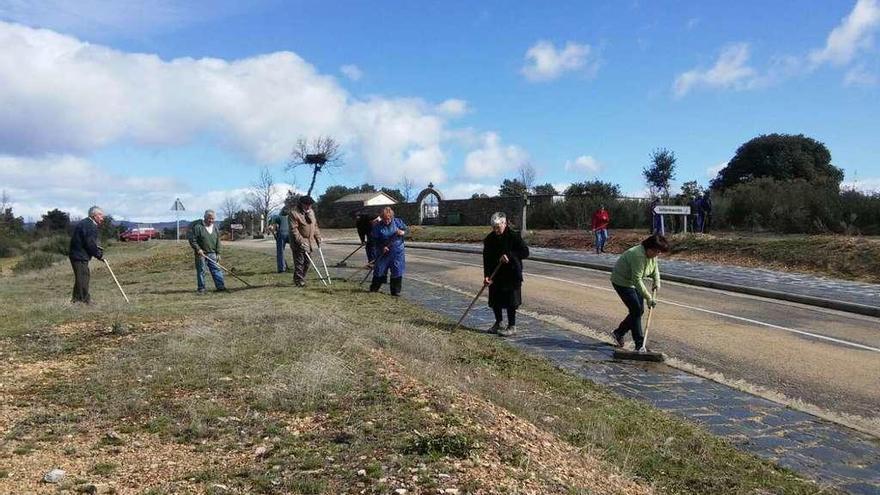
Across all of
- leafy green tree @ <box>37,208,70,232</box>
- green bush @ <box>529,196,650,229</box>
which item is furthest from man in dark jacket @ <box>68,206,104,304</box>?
leafy green tree @ <box>37,208,70,232</box>

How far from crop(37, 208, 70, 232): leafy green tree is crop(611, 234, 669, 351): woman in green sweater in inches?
2834

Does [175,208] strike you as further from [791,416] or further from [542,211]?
[791,416]

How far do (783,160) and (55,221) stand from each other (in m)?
69.7

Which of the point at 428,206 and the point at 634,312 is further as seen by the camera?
the point at 428,206

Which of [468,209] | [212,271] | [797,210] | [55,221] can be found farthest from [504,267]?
[55,221]

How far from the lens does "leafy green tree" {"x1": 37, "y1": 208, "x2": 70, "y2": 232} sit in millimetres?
70812

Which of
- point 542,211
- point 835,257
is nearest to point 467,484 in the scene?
point 835,257

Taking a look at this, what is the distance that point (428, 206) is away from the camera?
50.8m

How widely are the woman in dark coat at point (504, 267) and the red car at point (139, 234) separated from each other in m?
58.5

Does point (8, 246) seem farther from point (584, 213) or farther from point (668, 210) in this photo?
point (668, 210)

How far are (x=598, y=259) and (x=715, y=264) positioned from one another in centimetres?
349

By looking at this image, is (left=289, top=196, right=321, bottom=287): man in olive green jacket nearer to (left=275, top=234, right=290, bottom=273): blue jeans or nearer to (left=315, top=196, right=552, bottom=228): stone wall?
(left=275, top=234, right=290, bottom=273): blue jeans

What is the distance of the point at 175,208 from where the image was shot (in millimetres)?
41500

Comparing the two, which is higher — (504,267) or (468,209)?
(468,209)
